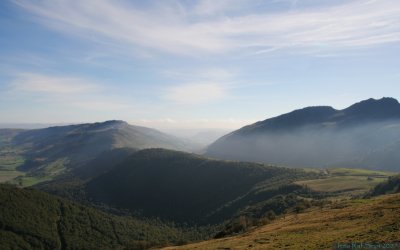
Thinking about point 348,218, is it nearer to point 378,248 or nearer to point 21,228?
point 378,248

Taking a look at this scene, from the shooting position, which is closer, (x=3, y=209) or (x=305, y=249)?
(x=305, y=249)

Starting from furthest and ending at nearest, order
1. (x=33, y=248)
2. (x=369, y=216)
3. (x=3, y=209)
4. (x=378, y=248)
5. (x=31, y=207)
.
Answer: (x=31, y=207) → (x=3, y=209) → (x=33, y=248) → (x=369, y=216) → (x=378, y=248)

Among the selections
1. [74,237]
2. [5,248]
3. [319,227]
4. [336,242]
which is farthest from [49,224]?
[336,242]

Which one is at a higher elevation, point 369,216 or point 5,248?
point 369,216

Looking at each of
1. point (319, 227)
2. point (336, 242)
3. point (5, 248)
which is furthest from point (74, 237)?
point (336, 242)

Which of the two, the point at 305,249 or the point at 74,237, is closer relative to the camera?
the point at 305,249

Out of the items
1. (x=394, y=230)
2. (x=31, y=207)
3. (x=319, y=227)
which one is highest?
(x=394, y=230)

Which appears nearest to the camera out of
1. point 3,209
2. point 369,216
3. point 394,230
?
point 394,230

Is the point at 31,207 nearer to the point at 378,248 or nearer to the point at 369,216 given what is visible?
the point at 369,216

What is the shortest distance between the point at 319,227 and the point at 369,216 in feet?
26.7

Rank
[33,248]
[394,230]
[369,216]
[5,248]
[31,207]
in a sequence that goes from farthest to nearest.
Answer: [31,207] < [33,248] < [5,248] < [369,216] < [394,230]

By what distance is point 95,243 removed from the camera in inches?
7584

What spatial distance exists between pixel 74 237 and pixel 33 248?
79.4ft

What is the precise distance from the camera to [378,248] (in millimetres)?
34875
